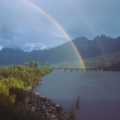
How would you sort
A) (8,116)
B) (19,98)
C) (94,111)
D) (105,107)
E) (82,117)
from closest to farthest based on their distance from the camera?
(8,116) < (19,98) < (82,117) < (94,111) < (105,107)

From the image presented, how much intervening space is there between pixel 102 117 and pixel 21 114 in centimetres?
Result: 1960

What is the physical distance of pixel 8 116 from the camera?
23469 mm

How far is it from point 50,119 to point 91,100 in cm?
2733

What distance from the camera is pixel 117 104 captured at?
54812 millimetres

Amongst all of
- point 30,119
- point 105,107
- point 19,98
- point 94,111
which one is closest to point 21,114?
point 30,119

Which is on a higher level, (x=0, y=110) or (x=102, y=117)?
(x=0, y=110)

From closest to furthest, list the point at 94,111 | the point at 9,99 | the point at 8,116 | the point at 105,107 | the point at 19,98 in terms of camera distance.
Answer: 1. the point at 8,116
2. the point at 9,99
3. the point at 19,98
4. the point at 94,111
5. the point at 105,107

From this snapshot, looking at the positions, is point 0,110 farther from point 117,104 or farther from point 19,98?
point 117,104

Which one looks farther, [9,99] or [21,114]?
[9,99]

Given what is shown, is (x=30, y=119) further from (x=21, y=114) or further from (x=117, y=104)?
(x=117, y=104)

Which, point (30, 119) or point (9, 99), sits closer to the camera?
point (30, 119)

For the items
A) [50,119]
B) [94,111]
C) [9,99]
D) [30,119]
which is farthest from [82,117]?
[30,119]

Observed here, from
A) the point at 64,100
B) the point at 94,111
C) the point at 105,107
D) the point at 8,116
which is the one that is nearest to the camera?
the point at 8,116

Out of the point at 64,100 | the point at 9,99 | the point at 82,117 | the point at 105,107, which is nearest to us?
the point at 9,99
